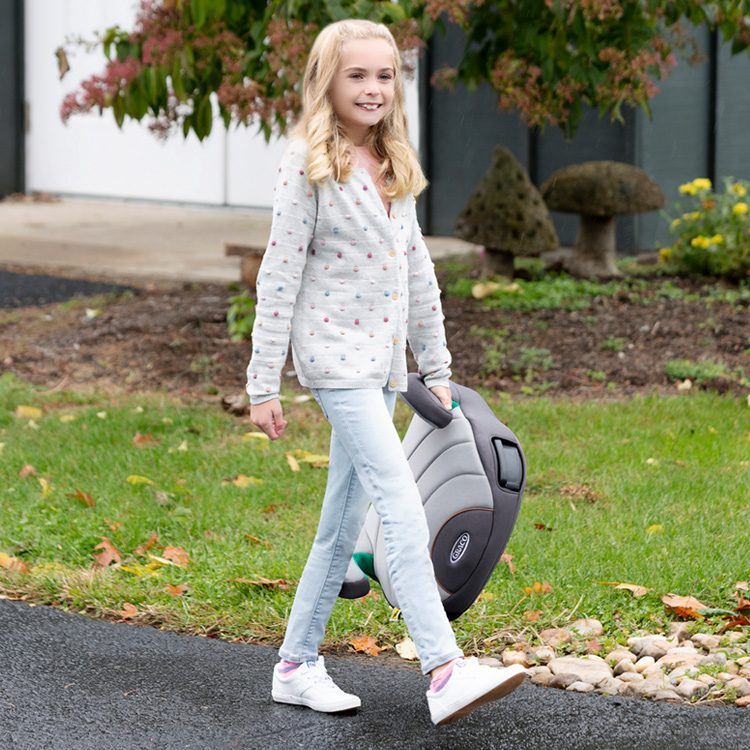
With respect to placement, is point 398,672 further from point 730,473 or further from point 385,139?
point 730,473

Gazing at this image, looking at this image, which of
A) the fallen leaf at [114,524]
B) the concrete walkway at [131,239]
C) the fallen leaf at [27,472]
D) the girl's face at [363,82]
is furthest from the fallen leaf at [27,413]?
the concrete walkway at [131,239]

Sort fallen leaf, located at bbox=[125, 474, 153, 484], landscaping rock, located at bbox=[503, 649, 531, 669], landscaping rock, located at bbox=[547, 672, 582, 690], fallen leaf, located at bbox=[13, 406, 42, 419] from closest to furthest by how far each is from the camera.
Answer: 1. landscaping rock, located at bbox=[547, 672, 582, 690]
2. landscaping rock, located at bbox=[503, 649, 531, 669]
3. fallen leaf, located at bbox=[125, 474, 153, 484]
4. fallen leaf, located at bbox=[13, 406, 42, 419]

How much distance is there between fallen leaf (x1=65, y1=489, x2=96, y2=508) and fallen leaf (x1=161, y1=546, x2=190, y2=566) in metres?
0.61

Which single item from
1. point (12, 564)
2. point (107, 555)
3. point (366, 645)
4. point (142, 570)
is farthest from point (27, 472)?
point (366, 645)

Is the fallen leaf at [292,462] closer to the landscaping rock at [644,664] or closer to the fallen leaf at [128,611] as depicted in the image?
the fallen leaf at [128,611]

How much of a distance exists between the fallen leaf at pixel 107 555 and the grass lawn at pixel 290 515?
0.01 meters

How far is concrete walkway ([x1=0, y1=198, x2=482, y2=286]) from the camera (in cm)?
1047

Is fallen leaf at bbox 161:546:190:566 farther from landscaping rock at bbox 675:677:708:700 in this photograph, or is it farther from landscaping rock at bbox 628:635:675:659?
landscaping rock at bbox 675:677:708:700

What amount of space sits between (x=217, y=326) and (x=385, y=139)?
5.02 m

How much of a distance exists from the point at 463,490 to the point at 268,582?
3.52ft

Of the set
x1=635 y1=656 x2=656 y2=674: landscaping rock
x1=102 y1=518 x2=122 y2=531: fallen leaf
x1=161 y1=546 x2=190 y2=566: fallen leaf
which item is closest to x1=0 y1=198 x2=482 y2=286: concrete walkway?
x1=102 y1=518 x2=122 y2=531: fallen leaf

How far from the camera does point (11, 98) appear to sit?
642 inches

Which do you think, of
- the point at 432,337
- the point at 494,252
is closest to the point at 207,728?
the point at 432,337

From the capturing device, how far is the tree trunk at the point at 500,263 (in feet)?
29.2
